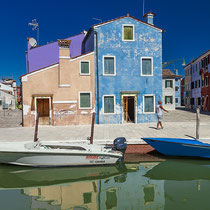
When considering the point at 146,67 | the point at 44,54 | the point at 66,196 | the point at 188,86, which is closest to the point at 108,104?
the point at 146,67

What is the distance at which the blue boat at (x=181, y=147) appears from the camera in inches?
293

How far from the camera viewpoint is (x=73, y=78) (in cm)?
1432

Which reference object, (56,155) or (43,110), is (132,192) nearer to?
(56,155)

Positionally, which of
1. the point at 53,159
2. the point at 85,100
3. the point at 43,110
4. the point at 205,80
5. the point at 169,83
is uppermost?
the point at 169,83

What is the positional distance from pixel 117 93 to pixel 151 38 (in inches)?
203

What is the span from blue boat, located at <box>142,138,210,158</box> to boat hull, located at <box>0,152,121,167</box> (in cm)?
194

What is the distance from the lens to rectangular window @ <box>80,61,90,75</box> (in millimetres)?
14457

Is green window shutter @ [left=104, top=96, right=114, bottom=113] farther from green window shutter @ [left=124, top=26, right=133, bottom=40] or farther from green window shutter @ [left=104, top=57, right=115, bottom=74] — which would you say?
green window shutter @ [left=124, top=26, right=133, bottom=40]

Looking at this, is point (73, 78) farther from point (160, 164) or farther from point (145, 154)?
point (160, 164)

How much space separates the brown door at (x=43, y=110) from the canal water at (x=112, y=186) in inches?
296

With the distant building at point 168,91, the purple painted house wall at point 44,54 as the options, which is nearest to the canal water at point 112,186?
the purple painted house wall at point 44,54

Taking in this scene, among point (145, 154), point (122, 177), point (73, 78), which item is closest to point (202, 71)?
point (73, 78)

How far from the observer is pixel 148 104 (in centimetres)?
1512

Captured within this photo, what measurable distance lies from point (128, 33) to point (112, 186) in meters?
12.3
